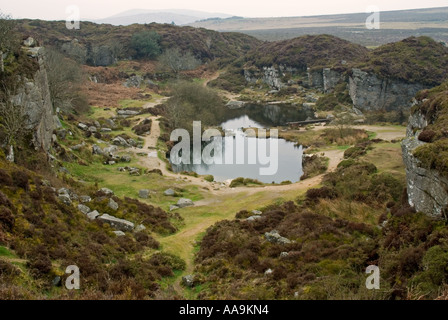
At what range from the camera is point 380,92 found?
76812 millimetres

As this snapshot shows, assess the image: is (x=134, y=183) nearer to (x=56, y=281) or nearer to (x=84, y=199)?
(x=84, y=199)

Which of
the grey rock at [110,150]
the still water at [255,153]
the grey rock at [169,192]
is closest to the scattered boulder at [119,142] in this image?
the grey rock at [110,150]

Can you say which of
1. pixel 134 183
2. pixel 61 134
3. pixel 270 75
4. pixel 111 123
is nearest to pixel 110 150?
pixel 61 134

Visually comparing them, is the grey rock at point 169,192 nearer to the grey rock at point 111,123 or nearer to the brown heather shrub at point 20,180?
the brown heather shrub at point 20,180

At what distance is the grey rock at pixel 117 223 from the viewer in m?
21.8

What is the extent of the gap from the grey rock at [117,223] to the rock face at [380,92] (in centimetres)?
6657

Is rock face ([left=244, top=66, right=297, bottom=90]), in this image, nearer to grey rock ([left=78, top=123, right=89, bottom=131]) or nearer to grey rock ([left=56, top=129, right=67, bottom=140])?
grey rock ([left=78, top=123, right=89, bottom=131])

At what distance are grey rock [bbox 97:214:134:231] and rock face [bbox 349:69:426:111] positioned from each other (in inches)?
2621

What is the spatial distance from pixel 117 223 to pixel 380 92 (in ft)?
225

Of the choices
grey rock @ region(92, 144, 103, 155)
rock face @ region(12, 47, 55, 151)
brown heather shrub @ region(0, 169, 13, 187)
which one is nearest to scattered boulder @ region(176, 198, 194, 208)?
rock face @ region(12, 47, 55, 151)

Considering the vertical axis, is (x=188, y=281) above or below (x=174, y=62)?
below

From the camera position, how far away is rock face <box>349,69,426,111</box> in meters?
75.2
